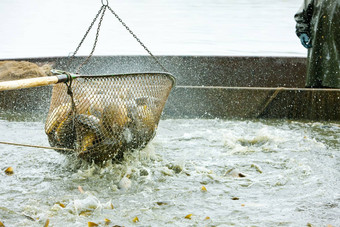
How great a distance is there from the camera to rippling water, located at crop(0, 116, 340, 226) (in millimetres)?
2568

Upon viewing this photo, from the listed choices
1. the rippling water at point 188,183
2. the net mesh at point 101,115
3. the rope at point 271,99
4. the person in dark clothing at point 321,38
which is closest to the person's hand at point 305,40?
the person in dark clothing at point 321,38

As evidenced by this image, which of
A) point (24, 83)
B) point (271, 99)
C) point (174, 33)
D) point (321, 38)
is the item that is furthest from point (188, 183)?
point (174, 33)

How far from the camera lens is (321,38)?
5.41 metres

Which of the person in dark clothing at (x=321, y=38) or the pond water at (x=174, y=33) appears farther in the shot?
the pond water at (x=174, y=33)

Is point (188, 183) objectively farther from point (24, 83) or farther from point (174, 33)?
point (174, 33)

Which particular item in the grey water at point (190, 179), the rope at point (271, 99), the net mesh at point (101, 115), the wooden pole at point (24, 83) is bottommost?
the rope at point (271, 99)

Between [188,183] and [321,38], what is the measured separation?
3111mm

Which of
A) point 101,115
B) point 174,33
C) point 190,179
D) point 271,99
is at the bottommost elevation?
point 174,33

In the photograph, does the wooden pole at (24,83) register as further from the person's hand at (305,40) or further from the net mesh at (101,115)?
the person's hand at (305,40)

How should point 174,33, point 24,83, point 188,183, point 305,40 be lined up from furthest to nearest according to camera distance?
point 174,33 → point 305,40 → point 188,183 → point 24,83

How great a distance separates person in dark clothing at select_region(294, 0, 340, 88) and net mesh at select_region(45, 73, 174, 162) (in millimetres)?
2795

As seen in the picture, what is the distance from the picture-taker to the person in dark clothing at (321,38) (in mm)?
5293

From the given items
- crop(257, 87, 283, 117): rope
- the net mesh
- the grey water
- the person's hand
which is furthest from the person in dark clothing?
the net mesh

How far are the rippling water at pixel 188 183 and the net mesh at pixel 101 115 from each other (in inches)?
8.1
